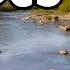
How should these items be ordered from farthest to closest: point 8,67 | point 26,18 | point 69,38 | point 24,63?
point 26,18 → point 69,38 → point 24,63 → point 8,67

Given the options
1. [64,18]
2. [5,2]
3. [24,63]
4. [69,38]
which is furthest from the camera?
[64,18]

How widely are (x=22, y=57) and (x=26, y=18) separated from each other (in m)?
14.0

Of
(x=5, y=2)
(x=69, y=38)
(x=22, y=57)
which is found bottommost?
(x=69, y=38)

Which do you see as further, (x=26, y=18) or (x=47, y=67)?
(x=26, y=18)

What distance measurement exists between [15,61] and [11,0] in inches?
271

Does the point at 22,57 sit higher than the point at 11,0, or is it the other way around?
the point at 11,0

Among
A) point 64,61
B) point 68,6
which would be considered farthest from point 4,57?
point 68,6

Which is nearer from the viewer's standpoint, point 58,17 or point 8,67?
point 8,67

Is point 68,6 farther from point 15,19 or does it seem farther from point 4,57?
point 4,57

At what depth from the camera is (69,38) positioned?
44.9ft

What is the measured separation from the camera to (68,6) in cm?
2222

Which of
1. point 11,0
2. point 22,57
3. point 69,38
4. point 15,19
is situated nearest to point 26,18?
point 15,19

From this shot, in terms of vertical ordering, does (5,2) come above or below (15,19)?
above

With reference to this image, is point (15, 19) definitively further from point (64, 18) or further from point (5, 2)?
point (5, 2)
